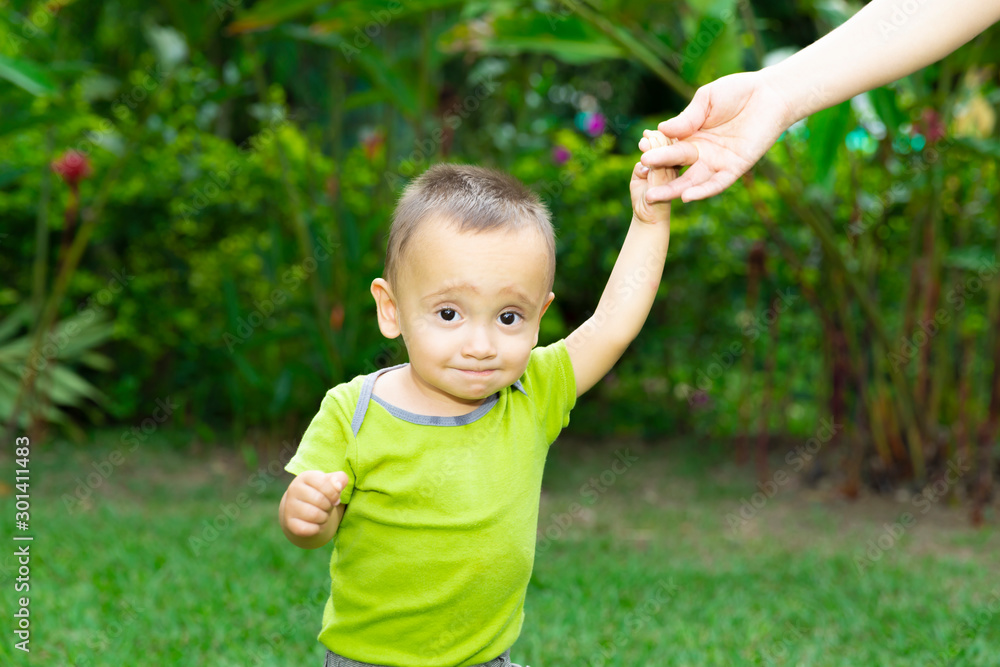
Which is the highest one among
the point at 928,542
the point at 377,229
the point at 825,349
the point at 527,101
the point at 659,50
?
the point at 659,50

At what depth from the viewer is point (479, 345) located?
1245 millimetres

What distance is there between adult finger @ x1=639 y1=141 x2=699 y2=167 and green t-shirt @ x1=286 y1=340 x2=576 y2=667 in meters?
0.43

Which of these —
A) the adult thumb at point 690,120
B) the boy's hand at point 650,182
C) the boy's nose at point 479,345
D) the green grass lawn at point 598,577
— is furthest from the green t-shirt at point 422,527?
Answer: the green grass lawn at point 598,577

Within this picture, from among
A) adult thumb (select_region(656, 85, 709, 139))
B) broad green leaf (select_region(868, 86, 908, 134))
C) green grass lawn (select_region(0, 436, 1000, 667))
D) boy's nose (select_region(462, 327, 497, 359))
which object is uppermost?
adult thumb (select_region(656, 85, 709, 139))

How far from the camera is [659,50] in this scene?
3180 mm

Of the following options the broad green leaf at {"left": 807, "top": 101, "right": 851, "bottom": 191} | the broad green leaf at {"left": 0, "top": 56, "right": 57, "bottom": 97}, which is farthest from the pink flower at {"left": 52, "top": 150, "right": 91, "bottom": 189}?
the broad green leaf at {"left": 807, "top": 101, "right": 851, "bottom": 191}

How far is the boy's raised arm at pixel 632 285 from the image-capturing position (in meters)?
1.43

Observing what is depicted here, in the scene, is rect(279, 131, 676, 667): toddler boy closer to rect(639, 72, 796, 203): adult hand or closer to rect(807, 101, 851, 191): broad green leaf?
rect(639, 72, 796, 203): adult hand

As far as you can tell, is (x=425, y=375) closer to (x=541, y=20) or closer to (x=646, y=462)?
(x=541, y=20)

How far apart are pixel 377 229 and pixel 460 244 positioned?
10.4 ft

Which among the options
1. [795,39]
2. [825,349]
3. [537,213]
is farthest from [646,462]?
[537,213]

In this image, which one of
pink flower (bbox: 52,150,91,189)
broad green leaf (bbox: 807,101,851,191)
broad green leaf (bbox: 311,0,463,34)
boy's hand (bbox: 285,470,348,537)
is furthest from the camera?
pink flower (bbox: 52,150,91,189)

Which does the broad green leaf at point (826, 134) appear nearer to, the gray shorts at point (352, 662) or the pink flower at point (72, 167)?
the gray shorts at point (352, 662)

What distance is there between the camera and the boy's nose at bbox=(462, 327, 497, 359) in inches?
48.9
